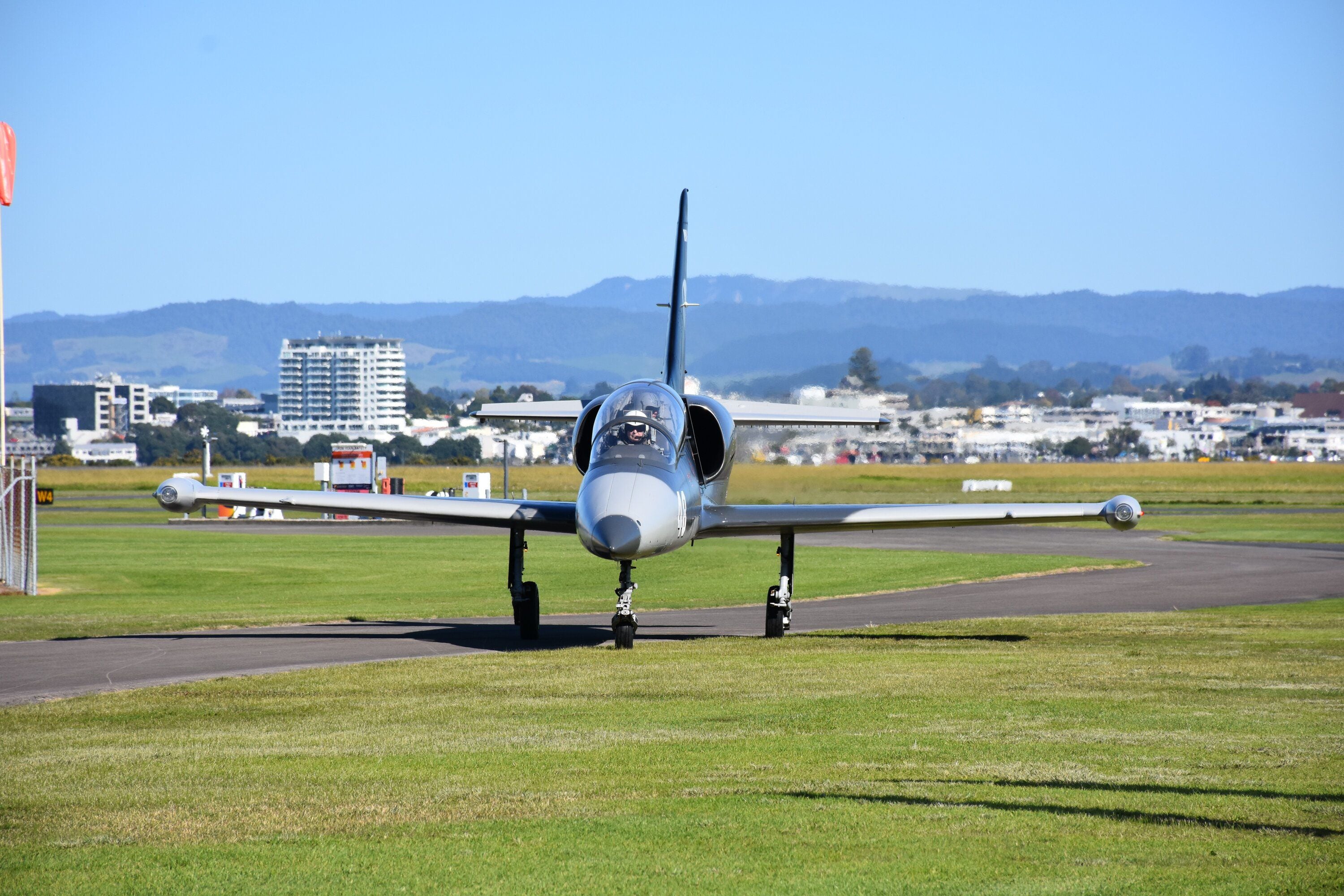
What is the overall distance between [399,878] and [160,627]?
18835 millimetres

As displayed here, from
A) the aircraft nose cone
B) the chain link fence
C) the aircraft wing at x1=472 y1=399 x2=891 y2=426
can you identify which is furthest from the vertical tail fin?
the chain link fence

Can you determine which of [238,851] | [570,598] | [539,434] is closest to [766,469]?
[570,598]

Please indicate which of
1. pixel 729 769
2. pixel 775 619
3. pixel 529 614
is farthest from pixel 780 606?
pixel 729 769

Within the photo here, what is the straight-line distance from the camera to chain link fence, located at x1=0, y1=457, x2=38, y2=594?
103ft

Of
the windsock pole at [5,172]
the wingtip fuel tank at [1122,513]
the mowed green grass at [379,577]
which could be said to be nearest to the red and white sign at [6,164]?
the windsock pole at [5,172]

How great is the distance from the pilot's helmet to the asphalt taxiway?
3.63 metres

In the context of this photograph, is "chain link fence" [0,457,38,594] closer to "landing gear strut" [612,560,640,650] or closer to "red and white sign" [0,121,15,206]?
"red and white sign" [0,121,15,206]

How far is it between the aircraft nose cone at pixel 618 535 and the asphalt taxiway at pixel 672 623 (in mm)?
3134

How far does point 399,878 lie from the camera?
8.30m

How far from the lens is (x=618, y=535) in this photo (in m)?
19.8

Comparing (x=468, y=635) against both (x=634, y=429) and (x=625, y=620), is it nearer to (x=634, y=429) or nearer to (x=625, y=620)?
(x=625, y=620)

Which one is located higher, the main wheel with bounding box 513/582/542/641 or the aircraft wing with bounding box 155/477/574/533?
the aircraft wing with bounding box 155/477/574/533

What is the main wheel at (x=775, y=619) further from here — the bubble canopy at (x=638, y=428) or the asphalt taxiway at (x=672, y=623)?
the bubble canopy at (x=638, y=428)

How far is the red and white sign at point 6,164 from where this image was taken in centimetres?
3312
